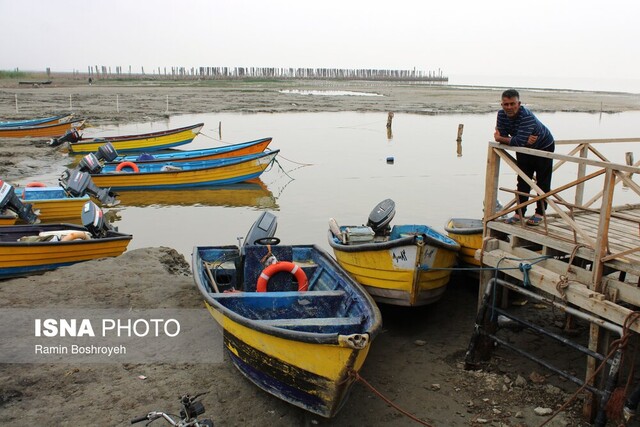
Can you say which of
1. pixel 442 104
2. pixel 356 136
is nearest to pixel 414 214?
pixel 356 136

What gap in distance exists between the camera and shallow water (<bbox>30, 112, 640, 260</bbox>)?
569 inches

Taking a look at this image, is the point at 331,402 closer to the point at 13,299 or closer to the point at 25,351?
the point at 25,351

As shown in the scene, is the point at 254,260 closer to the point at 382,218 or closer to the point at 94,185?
the point at 382,218

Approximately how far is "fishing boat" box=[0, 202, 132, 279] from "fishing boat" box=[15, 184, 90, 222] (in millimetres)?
2408

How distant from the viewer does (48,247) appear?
9.52m

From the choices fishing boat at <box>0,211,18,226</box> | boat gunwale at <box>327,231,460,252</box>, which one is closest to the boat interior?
boat gunwale at <box>327,231,460,252</box>

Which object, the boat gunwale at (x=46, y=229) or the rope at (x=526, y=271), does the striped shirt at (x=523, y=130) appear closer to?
the rope at (x=526, y=271)

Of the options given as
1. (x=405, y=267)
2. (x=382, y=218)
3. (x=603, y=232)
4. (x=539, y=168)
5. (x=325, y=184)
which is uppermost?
(x=539, y=168)

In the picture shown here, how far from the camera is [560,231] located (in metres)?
6.61

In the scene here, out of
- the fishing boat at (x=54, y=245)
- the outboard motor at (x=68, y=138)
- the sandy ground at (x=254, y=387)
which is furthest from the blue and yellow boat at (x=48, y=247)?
the outboard motor at (x=68, y=138)

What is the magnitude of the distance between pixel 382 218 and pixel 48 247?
5753mm

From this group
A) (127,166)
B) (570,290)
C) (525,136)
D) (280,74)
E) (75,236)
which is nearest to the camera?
(570,290)

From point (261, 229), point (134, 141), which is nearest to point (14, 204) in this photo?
point (261, 229)

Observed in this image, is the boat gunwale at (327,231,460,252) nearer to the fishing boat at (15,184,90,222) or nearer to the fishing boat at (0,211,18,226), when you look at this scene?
the fishing boat at (0,211,18,226)
